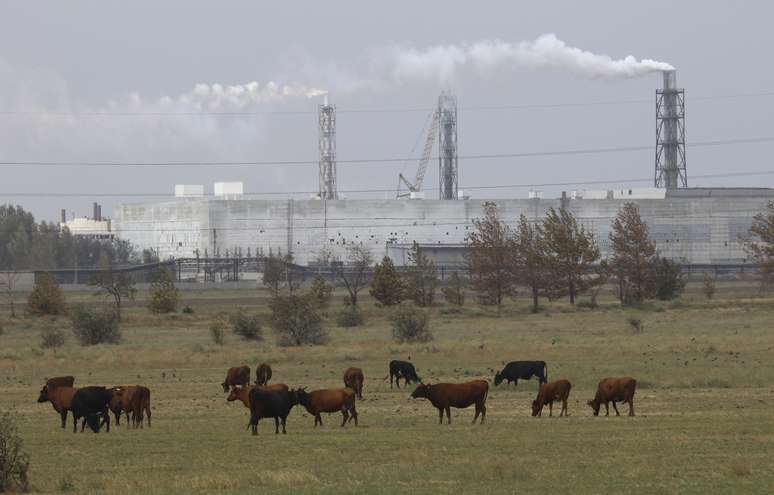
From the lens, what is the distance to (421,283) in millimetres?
85188

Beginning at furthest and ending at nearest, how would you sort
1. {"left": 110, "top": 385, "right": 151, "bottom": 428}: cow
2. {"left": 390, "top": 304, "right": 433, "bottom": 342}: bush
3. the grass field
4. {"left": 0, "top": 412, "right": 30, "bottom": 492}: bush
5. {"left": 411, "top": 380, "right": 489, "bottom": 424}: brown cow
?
{"left": 390, "top": 304, "right": 433, "bottom": 342}: bush, {"left": 110, "top": 385, "right": 151, "bottom": 428}: cow, {"left": 411, "top": 380, "right": 489, "bottom": 424}: brown cow, the grass field, {"left": 0, "top": 412, "right": 30, "bottom": 492}: bush

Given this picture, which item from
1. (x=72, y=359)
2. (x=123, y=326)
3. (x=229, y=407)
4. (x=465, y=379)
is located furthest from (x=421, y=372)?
(x=123, y=326)

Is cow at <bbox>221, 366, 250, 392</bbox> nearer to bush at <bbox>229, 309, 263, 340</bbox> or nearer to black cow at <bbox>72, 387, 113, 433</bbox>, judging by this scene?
black cow at <bbox>72, 387, 113, 433</bbox>

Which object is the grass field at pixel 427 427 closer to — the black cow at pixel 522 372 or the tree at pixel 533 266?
the black cow at pixel 522 372

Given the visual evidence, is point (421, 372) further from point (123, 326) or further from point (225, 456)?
point (123, 326)

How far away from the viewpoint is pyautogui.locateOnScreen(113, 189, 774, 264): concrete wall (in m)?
145

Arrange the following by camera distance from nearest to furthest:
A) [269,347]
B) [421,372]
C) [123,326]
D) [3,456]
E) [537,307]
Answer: [3,456]
[421,372]
[269,347]
[123,326]
[537,307]

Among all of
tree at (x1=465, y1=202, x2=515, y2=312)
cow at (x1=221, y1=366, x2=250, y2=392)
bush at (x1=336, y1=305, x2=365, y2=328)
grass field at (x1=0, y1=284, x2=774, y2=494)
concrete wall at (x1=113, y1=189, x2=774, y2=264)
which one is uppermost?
concrete wall at (x1=113, y1=189, x2=774, y2=264)

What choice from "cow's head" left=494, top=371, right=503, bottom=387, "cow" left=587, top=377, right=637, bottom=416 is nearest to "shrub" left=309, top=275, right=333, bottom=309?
"cow's head" left=494, top=371, right=503, bottom=387

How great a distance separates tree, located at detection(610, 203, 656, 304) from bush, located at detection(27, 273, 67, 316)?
31.0 meters

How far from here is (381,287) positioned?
81000 millimetres

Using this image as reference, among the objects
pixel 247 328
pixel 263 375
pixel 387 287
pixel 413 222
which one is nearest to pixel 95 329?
pixel 247 328

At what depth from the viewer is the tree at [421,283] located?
82.6 meters

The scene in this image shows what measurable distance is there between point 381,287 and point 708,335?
3291cm
